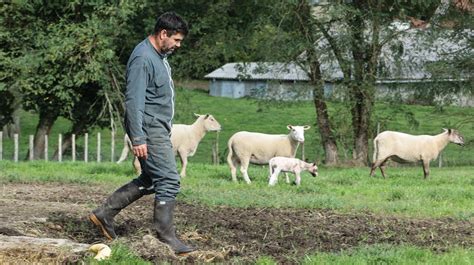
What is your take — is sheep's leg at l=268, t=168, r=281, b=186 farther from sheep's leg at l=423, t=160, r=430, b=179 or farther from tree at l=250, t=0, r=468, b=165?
tree at l=250, t=0, r=468, b=165

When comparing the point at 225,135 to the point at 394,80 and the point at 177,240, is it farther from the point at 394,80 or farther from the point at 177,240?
the point at 177,240

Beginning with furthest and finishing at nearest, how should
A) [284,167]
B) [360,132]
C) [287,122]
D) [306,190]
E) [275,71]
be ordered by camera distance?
[287,122] < [360,132] < [275,71] < [284,167] < [306,190]

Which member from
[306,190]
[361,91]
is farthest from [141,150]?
[361,91]

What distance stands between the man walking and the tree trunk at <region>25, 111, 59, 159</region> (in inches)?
889

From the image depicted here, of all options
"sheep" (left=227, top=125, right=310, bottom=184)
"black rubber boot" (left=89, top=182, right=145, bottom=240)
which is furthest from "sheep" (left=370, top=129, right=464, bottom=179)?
"black rubber boot" (left=89, top=182, right=145, bottom=240)

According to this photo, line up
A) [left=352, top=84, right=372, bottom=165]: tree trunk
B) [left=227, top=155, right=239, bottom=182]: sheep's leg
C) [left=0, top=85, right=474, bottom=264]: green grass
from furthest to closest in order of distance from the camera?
[left=352, top=84, right=372, bottom=165]: tree trunk < [left=227, top=155, right=239, bottom=182]: sheep's leg < [left=0, top=85, right=474, bottom=264]: green grass

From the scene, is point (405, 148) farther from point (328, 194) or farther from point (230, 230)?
point (230, 230)

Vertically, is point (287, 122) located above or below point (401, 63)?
below

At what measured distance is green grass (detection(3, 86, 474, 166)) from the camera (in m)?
30.9

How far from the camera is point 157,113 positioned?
8.55 metres

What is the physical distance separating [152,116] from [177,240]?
1213 mm

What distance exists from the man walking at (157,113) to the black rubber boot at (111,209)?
0.30 meters

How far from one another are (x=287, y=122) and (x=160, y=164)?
42.1 m

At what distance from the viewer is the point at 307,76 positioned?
99.3 feet
